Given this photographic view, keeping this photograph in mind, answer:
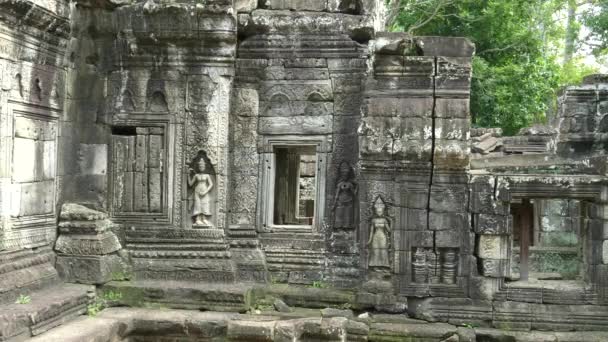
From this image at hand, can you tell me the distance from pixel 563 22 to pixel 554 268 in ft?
57.7

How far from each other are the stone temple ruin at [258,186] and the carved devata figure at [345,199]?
0.02 metres

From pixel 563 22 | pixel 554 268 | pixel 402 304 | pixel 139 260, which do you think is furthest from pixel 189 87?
pixel 563 22

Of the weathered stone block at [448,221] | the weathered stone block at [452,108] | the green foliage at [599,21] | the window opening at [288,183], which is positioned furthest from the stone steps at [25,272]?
the green foliage at [599,21]

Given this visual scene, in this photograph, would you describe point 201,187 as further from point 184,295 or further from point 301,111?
point 301,111

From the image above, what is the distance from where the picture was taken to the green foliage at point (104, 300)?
686cm

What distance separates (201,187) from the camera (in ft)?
23.9

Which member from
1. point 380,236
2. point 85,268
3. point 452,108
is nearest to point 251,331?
point 380,236

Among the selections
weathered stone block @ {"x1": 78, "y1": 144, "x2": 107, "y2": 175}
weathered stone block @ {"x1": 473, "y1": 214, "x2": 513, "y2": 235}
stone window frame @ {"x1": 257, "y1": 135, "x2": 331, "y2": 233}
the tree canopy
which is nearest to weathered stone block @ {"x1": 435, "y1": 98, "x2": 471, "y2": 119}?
weathered stone block @ {"x1": 473, "y1": 214, "x2": 513, "y2": 235}

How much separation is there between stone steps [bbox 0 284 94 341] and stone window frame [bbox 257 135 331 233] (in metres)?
2.20

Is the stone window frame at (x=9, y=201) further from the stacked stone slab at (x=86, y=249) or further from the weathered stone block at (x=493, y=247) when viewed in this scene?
the weathered stone block at (x=493, y=247)

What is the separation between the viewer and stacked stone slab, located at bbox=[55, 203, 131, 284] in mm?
7078

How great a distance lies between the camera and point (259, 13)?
7.37 meters

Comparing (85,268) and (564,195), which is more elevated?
(564,195)

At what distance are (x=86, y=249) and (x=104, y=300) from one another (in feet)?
2.08
